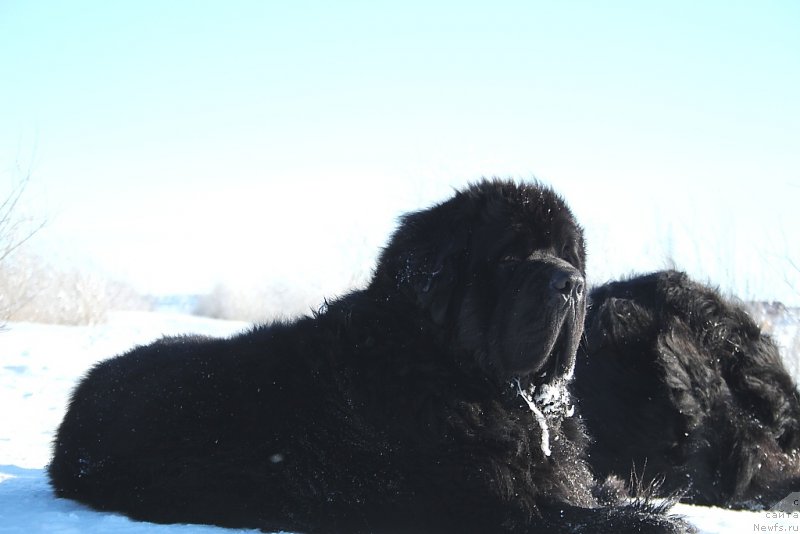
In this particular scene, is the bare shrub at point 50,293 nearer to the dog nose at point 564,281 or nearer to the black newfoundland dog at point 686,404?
the black newfoundland dog at point 686,404

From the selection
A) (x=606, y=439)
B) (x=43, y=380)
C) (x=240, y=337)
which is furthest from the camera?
(x=43, y=380)

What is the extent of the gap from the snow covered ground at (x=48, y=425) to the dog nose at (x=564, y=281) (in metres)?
1.18

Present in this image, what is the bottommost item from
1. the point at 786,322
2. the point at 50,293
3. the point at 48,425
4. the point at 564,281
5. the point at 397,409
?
the point at 48,425

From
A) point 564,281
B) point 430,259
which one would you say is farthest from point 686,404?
point 430,259

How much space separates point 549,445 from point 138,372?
6.62ft

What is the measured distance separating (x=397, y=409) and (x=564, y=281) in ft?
3.06

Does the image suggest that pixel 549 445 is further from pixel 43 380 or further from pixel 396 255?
pixel 43 380

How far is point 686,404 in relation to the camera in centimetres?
457

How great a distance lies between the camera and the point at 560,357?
372cm

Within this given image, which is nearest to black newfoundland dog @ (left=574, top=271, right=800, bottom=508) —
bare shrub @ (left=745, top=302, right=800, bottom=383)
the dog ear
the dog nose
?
the dog nose

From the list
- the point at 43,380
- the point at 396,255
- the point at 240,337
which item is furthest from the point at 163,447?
the point at 43,380

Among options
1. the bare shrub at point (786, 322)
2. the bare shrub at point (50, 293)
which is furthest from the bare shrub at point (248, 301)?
the bare shrub at point (786, 322)

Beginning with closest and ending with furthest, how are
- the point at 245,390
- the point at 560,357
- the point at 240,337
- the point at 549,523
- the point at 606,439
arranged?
the point at 549,523
the point at 245,390
the point at 560,357
the point at 240,337
the point at 606,439

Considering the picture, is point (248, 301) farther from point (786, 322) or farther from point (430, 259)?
point (430, 259)
